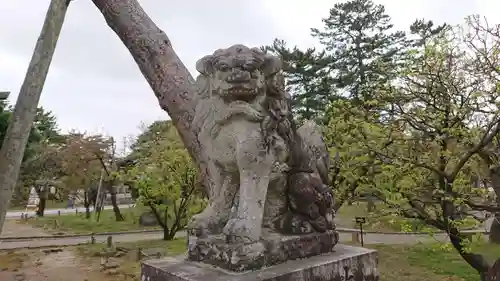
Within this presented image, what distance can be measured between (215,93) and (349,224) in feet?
54.5

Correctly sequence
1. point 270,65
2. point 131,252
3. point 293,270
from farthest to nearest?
point 131,252
point 270,65
point 293,270

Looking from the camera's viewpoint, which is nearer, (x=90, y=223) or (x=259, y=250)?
(x=259, y=250)

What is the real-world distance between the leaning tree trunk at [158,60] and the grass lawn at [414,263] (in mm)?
5243

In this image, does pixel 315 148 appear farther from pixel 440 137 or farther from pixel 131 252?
pixel 131 252

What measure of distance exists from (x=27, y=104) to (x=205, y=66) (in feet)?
12.0

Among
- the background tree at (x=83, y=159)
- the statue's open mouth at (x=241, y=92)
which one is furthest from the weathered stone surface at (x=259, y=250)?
the background tree at (x=83, y=159)

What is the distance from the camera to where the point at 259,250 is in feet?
7.29

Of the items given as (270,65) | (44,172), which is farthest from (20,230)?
(270,65)

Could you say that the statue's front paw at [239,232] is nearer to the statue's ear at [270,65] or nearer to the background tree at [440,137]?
the statue's ear at [270,65]

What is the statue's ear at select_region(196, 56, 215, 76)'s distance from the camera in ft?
8.18

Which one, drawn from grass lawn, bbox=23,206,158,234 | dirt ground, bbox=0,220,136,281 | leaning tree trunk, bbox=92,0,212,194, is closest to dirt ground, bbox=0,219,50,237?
grass lawn, bbox=23,206,158,234

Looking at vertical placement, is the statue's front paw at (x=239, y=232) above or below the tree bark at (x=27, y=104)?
below

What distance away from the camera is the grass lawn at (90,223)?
730 inches

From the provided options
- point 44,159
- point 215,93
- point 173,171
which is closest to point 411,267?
point 173,171
